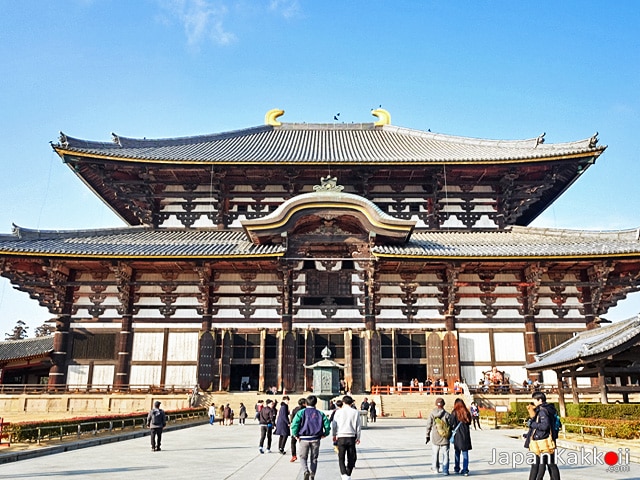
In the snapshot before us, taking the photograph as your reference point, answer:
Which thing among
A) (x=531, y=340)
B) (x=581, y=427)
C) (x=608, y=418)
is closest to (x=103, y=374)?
(x=531, y=340)

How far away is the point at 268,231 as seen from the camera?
26.7 m

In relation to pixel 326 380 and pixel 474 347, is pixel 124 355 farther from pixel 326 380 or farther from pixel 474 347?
pixel 474 347

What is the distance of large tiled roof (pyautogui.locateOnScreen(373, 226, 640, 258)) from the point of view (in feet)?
82.6

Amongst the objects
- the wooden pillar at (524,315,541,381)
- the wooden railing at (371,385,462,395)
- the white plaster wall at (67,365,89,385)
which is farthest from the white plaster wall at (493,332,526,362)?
the white plaster wall at (67,365,89,385)

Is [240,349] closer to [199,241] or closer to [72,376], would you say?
[199,241]

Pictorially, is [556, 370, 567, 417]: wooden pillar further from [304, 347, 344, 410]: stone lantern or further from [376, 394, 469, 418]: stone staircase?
[304, 347, 344, 410]: stone lantern

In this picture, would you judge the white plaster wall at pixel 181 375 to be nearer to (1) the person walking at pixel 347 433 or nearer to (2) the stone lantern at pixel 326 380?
(2) the stone lantern at pixel 326 380

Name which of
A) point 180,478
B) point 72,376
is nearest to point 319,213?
point 72,376

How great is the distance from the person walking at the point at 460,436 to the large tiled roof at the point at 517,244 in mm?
14985

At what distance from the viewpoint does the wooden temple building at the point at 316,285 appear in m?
26.3

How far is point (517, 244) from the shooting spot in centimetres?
2738

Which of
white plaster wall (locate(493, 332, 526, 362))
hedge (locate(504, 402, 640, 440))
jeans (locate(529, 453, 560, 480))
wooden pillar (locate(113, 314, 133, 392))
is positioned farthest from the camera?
white plaster wall (locate(493, 332, 526, 362))

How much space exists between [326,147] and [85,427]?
79.0 feet

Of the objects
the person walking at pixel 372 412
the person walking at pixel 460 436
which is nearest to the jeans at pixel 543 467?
the person walking at pixel 460 436
